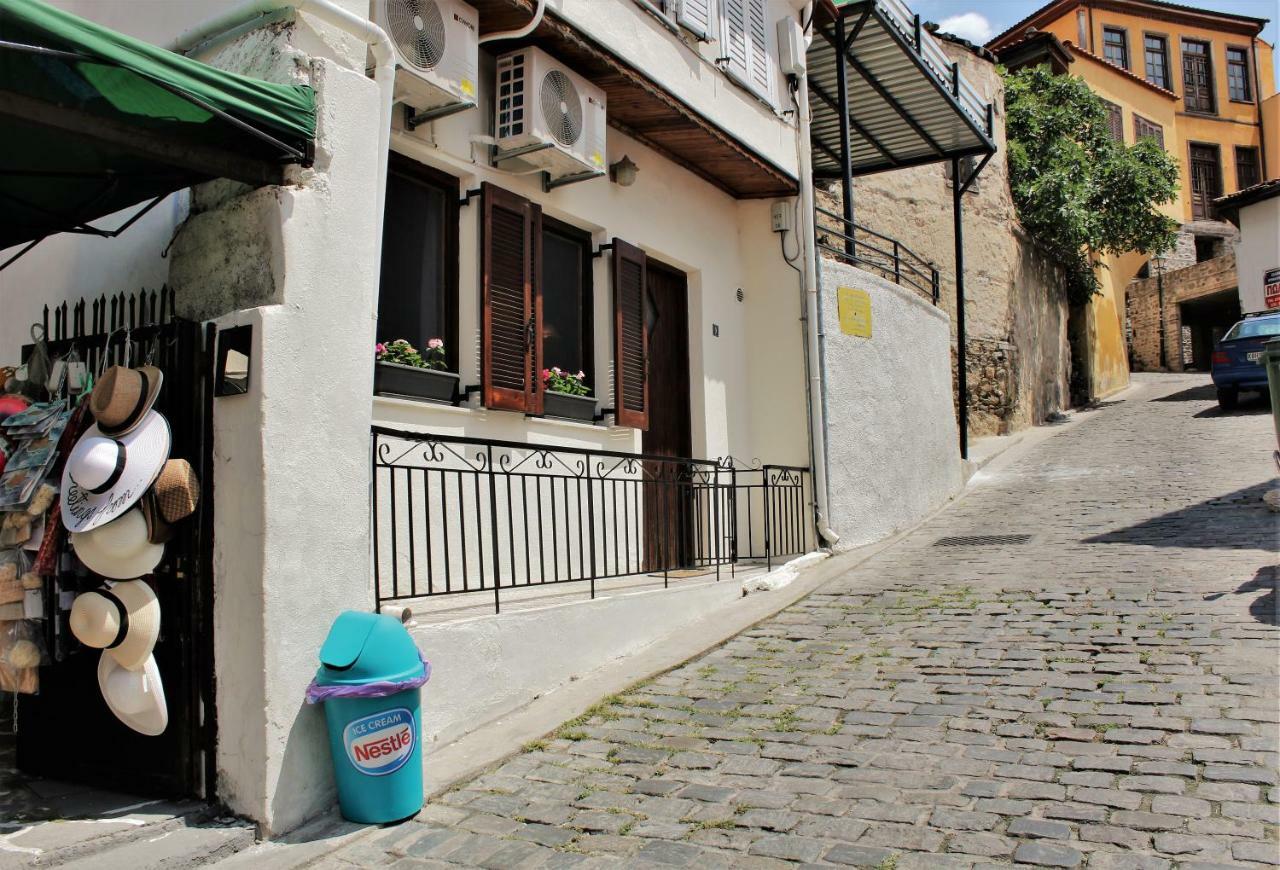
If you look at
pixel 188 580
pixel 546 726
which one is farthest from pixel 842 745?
pixel 188 580

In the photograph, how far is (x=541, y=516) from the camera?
22.2 feet

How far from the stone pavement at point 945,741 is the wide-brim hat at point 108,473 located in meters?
1.74

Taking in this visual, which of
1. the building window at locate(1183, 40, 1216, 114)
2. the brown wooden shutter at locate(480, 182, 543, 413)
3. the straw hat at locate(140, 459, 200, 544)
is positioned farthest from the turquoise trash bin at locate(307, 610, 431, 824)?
the building window at locate(1183, 40, 1216, 114)

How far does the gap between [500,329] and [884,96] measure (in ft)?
25.5

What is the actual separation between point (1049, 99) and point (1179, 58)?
16363 millimetres

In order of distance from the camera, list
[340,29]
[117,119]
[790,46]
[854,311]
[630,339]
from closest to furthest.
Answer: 1. [117,119]
2. [340,29]
3. [630,339]
4. [790,46]
5. [854,311]

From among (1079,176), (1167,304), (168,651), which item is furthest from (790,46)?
(1167,304)

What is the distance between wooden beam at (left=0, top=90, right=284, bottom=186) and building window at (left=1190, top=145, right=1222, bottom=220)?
120ft

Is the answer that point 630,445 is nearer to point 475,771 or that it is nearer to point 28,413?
point 475,771

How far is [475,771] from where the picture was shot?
4.89 meters

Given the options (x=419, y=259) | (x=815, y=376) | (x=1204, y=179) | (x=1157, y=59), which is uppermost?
(x=1157, y=59)

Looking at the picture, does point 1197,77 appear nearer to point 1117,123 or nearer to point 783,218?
point 1117,123

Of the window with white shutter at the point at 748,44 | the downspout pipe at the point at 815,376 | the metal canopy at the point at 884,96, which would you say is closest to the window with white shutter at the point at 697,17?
the window with white shutter at the point at 748,44

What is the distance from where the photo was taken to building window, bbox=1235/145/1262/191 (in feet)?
114
